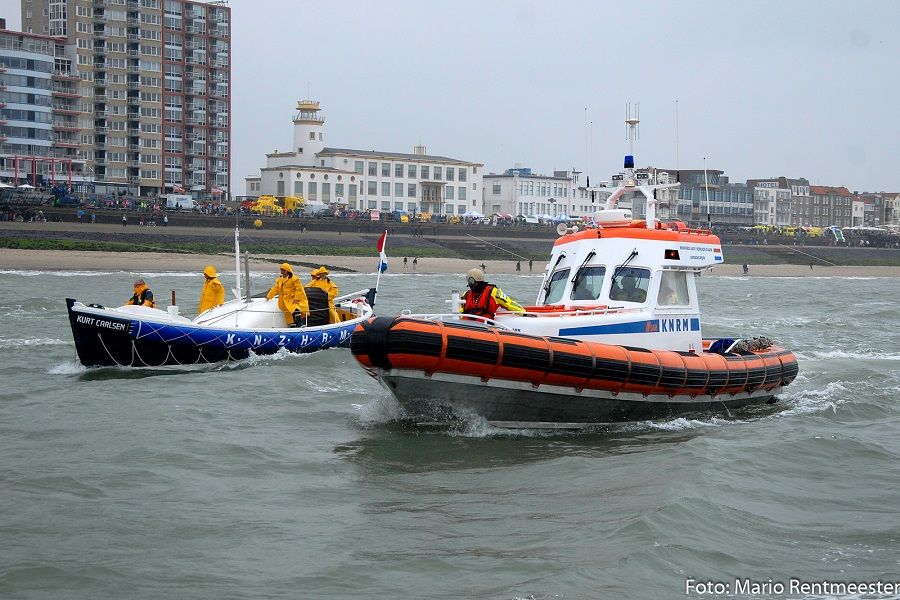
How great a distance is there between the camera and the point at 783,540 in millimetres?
9344

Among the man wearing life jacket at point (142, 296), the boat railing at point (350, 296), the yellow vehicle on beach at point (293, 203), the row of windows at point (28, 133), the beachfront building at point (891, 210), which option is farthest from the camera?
the beachfront building at point (891, 210)

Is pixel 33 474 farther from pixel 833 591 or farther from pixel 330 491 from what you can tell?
pixel 833 591

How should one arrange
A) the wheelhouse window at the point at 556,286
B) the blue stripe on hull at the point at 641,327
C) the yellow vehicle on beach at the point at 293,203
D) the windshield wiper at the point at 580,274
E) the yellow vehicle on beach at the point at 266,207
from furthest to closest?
the yellow vehicle on beach at the point at 293,203, the yellow vehicle on beach at the point at 266,207, the wheelhouse window at the point at 556,286, the windshield wiper at the point at 580,274, the blue stripe on hull at the point at 641,327

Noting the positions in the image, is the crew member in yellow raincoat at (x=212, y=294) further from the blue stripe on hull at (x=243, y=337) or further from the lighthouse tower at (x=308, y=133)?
the lighthouse tower at (x=308, y=133)

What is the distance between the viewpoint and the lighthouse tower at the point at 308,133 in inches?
3531

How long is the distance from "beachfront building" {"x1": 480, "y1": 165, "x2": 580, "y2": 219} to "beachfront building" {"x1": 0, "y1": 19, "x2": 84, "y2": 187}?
42257 mm

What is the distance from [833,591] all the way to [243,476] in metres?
5.80

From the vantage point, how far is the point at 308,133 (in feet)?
295

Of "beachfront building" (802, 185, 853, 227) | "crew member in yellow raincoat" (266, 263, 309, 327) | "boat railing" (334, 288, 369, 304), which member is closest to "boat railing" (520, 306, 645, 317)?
"crew member in yellow raincoat" (266, 263, 309, 327)

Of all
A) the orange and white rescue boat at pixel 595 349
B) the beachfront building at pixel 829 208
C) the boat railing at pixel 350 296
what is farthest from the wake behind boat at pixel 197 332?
the beachfront building at pixel 829 208

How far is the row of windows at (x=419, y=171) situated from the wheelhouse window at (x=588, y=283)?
7786 cm

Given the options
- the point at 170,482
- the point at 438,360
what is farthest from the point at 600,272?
the point at 170,482

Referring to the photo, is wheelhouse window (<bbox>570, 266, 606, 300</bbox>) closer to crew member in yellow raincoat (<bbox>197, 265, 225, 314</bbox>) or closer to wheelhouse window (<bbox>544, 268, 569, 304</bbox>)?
wheelhouse window (<bbox>544, 268, 569, 304</bbox>)

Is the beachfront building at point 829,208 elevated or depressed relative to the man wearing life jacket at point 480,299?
elevated
